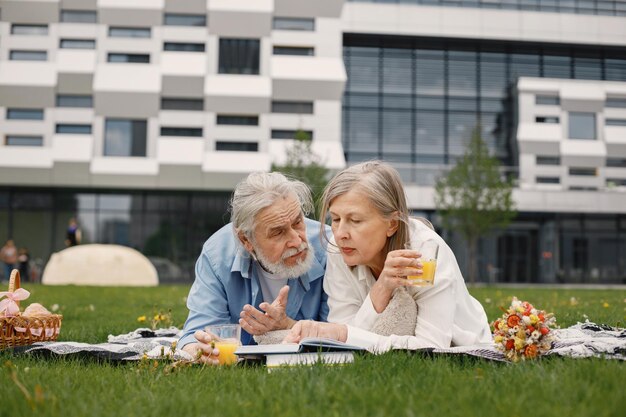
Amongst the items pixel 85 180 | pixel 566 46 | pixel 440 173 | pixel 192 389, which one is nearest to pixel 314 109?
pixel 440 173

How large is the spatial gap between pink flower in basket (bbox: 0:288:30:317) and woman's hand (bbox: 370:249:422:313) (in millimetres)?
2431

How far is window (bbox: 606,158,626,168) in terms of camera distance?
31.4 meters

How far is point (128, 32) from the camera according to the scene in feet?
91.4

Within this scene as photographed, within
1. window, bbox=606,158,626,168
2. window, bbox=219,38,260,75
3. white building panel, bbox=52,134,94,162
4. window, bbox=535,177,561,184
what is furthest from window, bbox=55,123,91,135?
window, bbox=606,158,626,168

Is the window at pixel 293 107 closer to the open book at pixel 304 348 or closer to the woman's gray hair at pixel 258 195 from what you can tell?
the woman's gray hair at pixel 258 195

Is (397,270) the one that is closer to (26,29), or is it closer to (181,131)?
(181,131)

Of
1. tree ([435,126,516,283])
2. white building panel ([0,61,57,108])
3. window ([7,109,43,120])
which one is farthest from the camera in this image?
window ([7,109,43,120])

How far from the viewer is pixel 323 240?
4512 millimetres

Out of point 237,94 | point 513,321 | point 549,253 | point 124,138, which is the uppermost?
point 237,94

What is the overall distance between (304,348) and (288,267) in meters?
0.81

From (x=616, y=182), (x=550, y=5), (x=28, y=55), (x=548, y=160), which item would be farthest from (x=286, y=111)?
(x=616, y=182)

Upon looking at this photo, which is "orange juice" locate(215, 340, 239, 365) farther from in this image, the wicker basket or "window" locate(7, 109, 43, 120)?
"window" locate(7, 109, 43, 120)

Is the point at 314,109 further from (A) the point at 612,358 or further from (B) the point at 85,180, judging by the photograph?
(A) the point at 612,358

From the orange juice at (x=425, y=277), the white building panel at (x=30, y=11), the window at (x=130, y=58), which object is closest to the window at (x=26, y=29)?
the white building panel at (x=30, y=11)
